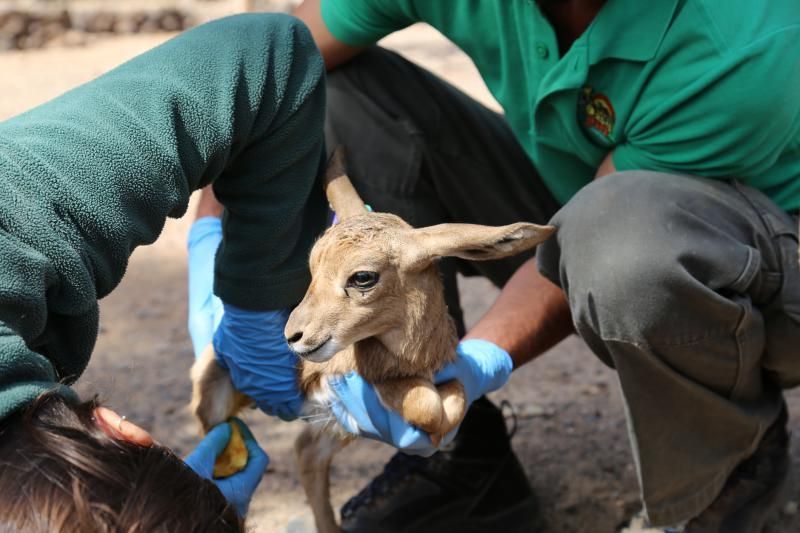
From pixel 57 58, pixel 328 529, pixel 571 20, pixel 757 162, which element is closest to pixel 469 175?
pixel 571 20

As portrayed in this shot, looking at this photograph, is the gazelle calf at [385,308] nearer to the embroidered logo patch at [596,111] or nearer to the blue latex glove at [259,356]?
the blue latex glove at [259,356]

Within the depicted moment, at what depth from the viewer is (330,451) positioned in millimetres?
2457

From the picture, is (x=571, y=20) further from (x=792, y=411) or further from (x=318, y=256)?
(x=792, y=411)

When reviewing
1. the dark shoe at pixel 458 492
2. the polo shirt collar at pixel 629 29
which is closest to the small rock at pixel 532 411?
the dark shoe at pixel 458 492

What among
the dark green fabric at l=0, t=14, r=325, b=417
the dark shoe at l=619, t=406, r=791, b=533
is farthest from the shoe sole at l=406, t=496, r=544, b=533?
the dark green fabric at l=0, t=14, r=325, b=417

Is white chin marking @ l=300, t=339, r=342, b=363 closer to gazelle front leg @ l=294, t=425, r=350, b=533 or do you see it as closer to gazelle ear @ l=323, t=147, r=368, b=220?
gazelle ear @ l=323, t=147, r=368, b=220

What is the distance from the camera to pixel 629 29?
7.57ft

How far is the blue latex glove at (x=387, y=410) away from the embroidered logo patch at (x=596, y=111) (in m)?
0.62

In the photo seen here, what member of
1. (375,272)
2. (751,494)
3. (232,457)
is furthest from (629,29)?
(232,457)

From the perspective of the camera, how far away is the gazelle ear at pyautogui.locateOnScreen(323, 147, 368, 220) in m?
2.06

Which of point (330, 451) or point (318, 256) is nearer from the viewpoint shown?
point (318, 256)

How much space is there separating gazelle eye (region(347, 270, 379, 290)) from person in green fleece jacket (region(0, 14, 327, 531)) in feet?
0.74

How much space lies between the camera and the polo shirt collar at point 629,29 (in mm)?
2281

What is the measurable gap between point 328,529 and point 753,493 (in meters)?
1.01
